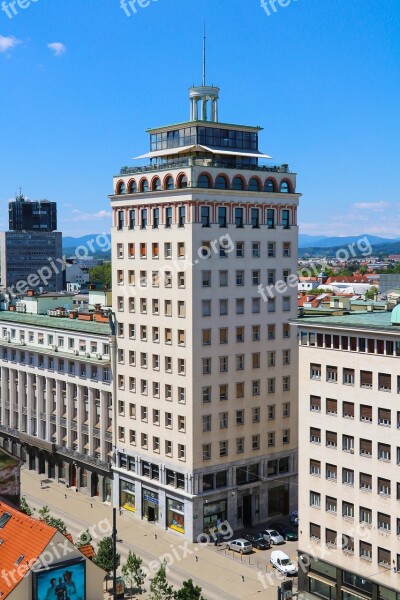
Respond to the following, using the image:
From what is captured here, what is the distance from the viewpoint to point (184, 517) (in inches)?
3388

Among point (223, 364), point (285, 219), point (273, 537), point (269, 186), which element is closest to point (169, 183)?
point (269, 186)

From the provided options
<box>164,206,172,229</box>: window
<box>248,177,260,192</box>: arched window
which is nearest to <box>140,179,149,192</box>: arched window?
<box>164,206,172,229</box>: window

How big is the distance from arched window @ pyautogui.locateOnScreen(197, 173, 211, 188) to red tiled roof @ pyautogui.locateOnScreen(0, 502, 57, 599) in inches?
1624

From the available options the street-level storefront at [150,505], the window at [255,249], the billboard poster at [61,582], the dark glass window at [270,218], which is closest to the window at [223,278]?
the window at [255,249]

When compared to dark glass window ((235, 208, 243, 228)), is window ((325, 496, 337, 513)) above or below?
below

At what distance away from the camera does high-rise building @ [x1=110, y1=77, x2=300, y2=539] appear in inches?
3381

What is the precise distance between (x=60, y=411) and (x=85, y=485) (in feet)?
36.5

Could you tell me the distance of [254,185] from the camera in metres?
91.1

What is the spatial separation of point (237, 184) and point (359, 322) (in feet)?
94.1

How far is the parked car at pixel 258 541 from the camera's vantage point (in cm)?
8275

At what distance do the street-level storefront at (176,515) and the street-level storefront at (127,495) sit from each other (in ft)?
22.7

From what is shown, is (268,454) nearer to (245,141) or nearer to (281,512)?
(281,512)

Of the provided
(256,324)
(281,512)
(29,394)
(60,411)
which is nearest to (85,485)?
(60,411)

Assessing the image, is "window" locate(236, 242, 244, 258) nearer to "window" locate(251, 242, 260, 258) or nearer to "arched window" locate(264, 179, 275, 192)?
"window" locate(251, 242, 260, 258)
